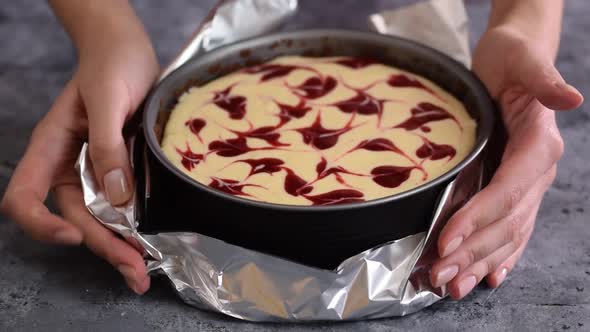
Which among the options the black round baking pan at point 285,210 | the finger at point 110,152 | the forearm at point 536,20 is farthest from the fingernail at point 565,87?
the finger at point 110,152

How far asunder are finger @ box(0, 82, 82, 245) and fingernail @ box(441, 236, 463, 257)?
0.62 m

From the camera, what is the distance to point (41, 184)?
60.3 inches

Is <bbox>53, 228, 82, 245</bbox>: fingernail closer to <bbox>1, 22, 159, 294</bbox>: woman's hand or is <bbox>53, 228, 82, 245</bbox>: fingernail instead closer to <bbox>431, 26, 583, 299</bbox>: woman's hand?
<bbox>1, 22, 159, 294</bbox>: woman's hand

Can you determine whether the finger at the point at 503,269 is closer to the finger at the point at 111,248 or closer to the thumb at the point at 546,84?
the thumb at the point at 546,84

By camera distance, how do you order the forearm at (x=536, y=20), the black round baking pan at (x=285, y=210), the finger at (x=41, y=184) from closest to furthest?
the black round baking pan at (x=285, y=210)
the finger at (x=41, y=184)
the forearm at (x=536, y=20)

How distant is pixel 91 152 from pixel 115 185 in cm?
8

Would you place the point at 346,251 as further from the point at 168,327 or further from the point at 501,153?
the point at 501,153

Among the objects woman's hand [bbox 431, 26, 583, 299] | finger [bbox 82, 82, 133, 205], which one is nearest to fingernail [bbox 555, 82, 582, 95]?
woman's hand [bbox 431, 26, 583, 299]

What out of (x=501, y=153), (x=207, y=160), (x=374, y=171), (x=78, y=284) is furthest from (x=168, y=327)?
(x=501, y=153)

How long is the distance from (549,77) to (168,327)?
81cm

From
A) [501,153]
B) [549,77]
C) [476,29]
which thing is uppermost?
[549,77]

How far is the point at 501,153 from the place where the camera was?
1620mm

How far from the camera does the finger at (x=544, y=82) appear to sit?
136cm

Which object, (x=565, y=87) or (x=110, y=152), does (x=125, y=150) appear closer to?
(x=110, y=152)
